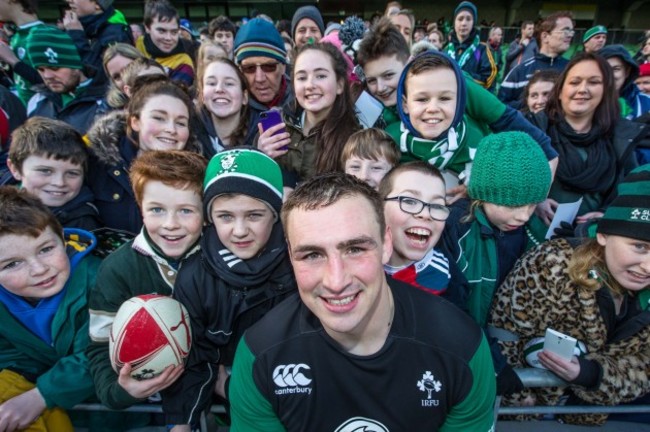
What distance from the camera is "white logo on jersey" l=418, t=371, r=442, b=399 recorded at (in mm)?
1659

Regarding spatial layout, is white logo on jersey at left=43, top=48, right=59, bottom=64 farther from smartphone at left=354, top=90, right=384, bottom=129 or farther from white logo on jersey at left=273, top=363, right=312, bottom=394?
white logo on jersey at left=273, top=363, right=312, bottom=394

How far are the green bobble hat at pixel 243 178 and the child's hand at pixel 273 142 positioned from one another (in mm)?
583

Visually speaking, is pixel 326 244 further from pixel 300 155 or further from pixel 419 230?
pixel 300 155

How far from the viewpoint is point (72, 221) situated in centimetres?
288

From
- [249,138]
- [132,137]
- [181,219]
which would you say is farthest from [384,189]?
[132,137]

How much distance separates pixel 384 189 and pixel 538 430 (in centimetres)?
176

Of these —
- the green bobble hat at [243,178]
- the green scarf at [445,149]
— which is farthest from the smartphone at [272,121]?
the green scarf at [445,149]

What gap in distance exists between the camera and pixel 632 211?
84.7 inches

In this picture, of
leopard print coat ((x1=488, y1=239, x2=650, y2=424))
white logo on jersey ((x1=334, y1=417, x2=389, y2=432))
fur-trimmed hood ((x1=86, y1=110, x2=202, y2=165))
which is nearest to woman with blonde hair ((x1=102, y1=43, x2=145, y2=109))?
fur-trimmed hood ((x1=86, y1=110, x2=202, y2=165))

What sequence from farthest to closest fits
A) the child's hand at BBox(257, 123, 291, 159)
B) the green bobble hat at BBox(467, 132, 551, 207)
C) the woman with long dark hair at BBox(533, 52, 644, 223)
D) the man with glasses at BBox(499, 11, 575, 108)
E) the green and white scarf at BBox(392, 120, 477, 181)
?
the man with glasses at BBox(499, 11, 575, 108), the woman with long dark hair at BBox(533, 52, 644, 223), the child's hand at BBox(257, 123, 291, 159), the green and white scarf at BBox(392, 120, 477, 181), the green bobble hat at BBox(467, 132, 551, 207)

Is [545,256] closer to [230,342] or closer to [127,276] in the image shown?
[230,342]

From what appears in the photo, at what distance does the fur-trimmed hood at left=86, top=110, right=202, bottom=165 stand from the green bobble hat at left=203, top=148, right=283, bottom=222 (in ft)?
3.18

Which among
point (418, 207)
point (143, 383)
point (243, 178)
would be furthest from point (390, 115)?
point (143, 383)

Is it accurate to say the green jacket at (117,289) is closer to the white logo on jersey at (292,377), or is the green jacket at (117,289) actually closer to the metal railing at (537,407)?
the metal railing at (537,407)
